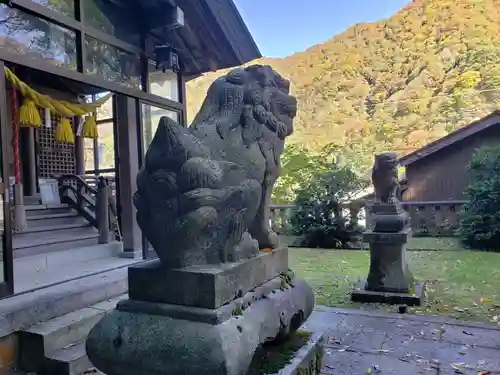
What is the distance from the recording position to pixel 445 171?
1216 centimetres

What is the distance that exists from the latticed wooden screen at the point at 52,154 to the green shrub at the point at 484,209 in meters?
9.41

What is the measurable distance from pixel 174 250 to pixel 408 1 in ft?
135

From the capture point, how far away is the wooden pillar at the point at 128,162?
557cm

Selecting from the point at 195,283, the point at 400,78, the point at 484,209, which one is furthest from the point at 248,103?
the point at 400,78

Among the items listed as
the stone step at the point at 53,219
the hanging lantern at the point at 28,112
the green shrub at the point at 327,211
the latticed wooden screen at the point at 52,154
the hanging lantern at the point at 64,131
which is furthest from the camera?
the green shrub at the point at 327,211

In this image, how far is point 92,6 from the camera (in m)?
4.77

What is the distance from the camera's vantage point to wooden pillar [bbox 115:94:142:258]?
557cm

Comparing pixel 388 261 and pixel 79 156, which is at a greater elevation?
pixel 79 156

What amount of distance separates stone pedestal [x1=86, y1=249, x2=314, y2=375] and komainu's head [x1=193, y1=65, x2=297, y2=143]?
0.76 m

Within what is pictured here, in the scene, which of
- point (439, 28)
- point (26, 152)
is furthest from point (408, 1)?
point (26, 152)

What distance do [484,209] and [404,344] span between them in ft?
22.2

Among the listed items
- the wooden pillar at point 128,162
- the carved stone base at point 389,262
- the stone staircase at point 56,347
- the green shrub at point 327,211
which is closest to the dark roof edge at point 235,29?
the wooden pillar at point 128,162

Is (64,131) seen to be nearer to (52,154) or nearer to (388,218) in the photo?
(52,154)

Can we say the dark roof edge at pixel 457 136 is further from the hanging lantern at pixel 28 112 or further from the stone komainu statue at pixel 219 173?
the stone komainu statue at pixel 219 173
